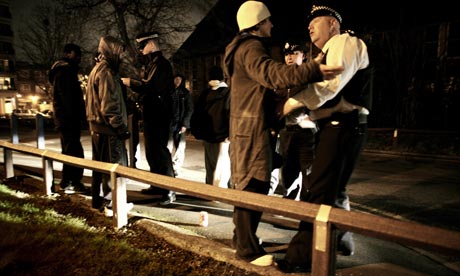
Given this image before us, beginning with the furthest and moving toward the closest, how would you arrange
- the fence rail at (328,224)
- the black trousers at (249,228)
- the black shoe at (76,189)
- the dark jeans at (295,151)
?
1. the black shoe at (76,189)
2. the dark jeans at (295,151)
3. the black trousers at (249,228)
4. the fence rail at (328,224)

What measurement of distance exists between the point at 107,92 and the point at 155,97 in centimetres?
81

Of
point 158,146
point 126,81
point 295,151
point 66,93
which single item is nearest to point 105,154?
point 158,146

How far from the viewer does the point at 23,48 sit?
134 ft

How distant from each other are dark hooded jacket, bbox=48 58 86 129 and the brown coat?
11.7 feet

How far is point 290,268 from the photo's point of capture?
2.96m

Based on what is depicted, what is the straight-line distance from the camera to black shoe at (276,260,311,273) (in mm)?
2959

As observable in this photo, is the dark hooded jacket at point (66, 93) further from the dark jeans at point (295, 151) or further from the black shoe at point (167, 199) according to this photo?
the dark jeans at point (295, 151)

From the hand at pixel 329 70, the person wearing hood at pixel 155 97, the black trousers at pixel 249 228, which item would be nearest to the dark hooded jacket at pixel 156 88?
the person wearing hood at pixel 155 97

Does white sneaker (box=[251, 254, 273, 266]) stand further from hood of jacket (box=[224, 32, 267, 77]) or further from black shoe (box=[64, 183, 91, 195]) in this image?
black shoe (box=[64, 183, 91, 195])

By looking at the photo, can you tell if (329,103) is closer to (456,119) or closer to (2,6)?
(456,119)

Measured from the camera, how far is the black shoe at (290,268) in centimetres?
296

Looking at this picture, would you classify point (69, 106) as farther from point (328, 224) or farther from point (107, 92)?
point (328, 224)

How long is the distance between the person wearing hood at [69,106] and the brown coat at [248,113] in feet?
11.8

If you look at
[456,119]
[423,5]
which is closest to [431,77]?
[456,119]
